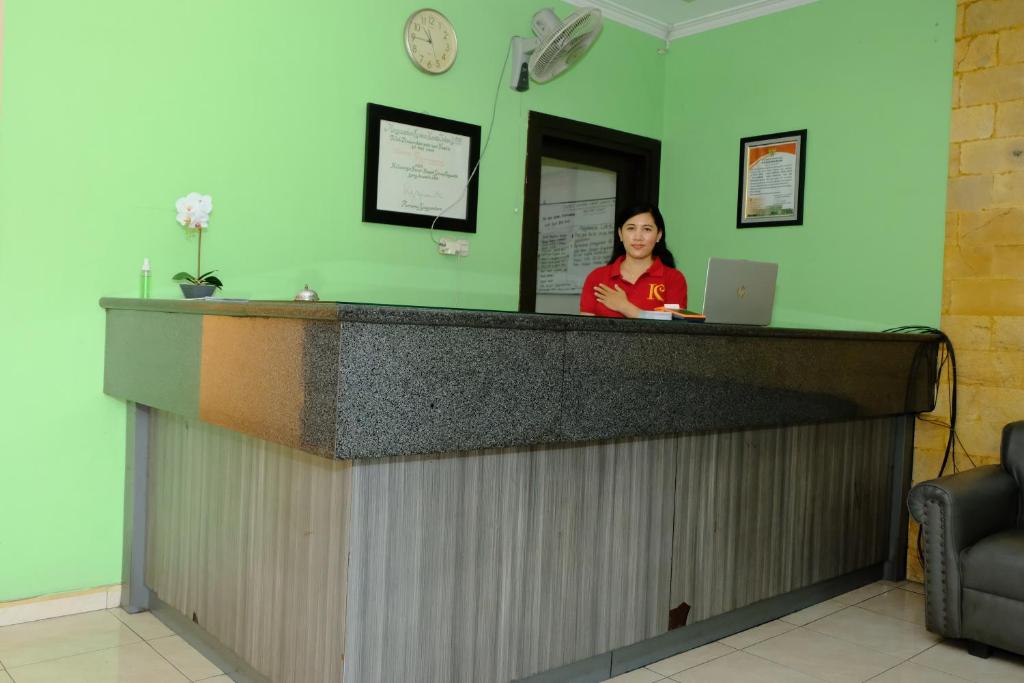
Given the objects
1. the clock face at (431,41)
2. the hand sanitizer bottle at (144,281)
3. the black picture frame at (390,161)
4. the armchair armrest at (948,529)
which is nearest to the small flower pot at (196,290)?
the hand sanitizer bottle at (144,281)

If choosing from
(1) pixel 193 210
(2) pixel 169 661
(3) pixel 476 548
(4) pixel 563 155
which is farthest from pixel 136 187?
Answer: (4) pixel 563 155

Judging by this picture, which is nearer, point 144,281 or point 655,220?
point 144,281

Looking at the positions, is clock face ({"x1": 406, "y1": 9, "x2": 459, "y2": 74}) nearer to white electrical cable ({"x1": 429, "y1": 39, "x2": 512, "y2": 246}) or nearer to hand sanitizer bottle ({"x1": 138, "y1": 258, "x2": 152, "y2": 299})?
white electrical cable ({"x1": 429, "y1": 39, "x2": 512, "y2": 246})

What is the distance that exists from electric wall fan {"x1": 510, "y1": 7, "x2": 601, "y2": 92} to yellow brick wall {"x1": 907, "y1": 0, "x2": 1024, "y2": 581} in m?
1.56

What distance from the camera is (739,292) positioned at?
287 centimetres

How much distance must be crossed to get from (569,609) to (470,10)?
2.72 metres

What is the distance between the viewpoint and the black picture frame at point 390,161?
11.4 ft

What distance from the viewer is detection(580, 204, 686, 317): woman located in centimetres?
360

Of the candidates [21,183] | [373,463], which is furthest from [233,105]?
[373,463]

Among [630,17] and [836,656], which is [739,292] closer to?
[836,656]

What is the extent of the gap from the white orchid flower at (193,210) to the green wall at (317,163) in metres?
0.07

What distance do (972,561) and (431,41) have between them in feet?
9.47

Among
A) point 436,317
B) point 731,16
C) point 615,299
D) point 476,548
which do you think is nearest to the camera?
point 436,317

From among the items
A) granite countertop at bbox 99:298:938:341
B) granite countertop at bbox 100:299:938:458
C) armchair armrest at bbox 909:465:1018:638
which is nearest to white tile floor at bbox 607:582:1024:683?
armchair armrest at bbox 909:465:1018:638
